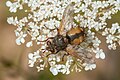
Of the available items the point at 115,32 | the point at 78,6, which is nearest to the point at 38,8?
the point at 78,6

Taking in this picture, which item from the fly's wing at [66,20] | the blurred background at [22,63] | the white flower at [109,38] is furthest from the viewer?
the blurred background at [22,63]

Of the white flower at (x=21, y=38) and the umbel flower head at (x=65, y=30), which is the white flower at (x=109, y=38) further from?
the white flower at (x=21, y=38)

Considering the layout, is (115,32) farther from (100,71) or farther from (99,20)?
(100,71)

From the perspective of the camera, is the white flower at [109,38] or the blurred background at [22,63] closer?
the white flower at [109,38]

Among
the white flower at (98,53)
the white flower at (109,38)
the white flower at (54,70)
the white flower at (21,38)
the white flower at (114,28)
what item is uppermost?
the white flower at (21,38)

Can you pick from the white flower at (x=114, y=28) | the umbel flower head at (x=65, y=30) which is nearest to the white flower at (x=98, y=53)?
the umbel flower head at (x=65, y=30)
